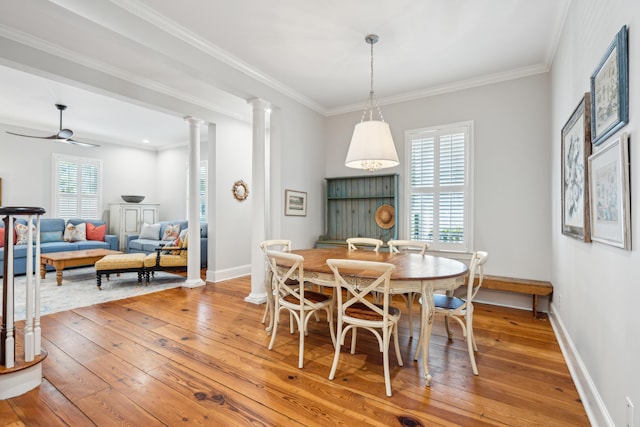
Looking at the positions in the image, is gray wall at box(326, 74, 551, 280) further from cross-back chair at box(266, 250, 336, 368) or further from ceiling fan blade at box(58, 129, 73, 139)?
ceiling fan blade at box(58, 129, 73, 139)

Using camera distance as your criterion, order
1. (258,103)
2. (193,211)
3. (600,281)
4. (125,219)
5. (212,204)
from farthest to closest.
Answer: (125,219)
(212,204)
(193,211)
(258,103)
(600,281)

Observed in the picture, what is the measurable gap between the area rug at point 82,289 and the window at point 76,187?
5.61 feet

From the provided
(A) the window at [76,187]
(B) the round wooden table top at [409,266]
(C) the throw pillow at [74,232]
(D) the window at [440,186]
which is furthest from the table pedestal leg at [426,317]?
(A) the window at [76,187]

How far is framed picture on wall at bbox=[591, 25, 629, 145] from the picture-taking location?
1.45 m

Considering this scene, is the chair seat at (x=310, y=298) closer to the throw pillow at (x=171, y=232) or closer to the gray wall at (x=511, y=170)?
the gray wall at (x=511, y=170)

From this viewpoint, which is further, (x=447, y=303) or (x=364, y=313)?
(x=447, y=303)

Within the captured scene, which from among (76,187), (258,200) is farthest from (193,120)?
(76,187)

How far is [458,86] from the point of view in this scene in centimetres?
426

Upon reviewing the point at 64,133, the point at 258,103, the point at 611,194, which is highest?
the point at 258,103

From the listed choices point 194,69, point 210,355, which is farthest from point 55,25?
point 210,355

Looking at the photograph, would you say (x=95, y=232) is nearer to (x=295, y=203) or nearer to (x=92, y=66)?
(x=92, y=66)

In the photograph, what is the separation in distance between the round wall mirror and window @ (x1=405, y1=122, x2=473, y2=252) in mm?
2933

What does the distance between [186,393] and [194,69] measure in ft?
9.72

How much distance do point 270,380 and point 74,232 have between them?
20.8 feet
